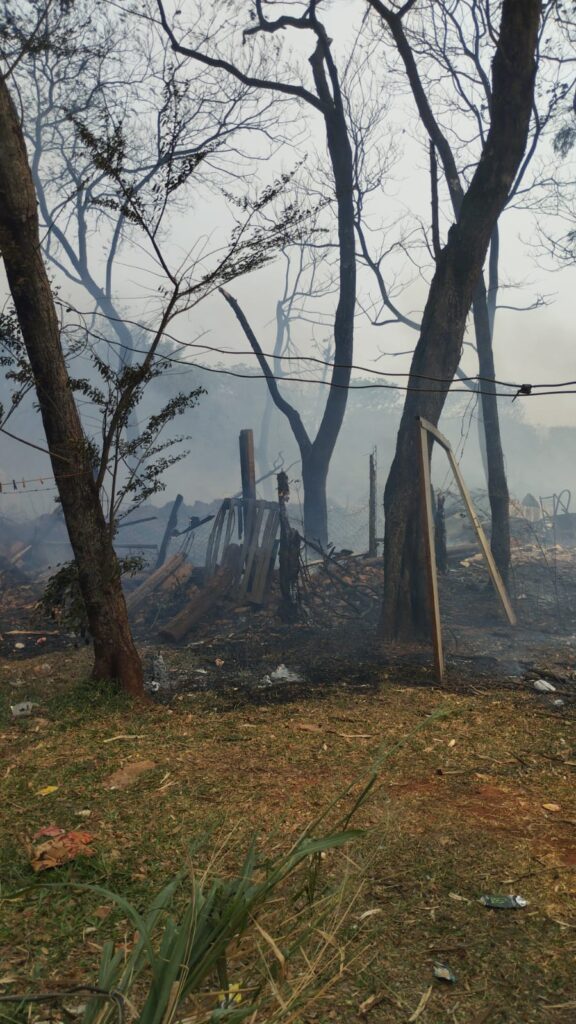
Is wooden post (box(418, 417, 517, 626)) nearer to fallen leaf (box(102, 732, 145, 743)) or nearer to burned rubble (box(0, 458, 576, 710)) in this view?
burned rubble (box(0, 458, 576, 710))

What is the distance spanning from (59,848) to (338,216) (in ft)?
46.5

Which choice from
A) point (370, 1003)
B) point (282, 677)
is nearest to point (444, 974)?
point (370, 1003)

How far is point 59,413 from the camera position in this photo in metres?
6.18

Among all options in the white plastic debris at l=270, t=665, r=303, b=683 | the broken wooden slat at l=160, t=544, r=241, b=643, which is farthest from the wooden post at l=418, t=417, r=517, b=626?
the broken wooden slat at l=160, t=544, r=241, b=643

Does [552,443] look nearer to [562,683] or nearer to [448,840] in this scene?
[562,683]

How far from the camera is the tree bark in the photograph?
588 centimetres

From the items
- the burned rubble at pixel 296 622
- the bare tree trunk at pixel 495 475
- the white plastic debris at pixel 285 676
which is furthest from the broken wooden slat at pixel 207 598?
the bare tree trunk at pixel 495 475

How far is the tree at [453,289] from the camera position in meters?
9.26

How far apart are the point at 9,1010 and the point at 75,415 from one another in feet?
15.8

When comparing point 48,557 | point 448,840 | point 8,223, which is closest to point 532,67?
point 8,223

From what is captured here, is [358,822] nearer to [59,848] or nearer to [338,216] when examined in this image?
[59,848]

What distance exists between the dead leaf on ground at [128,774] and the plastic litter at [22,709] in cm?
159

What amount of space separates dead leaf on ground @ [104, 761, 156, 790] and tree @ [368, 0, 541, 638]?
5.04m

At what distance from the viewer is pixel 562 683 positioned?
24.9 feet
